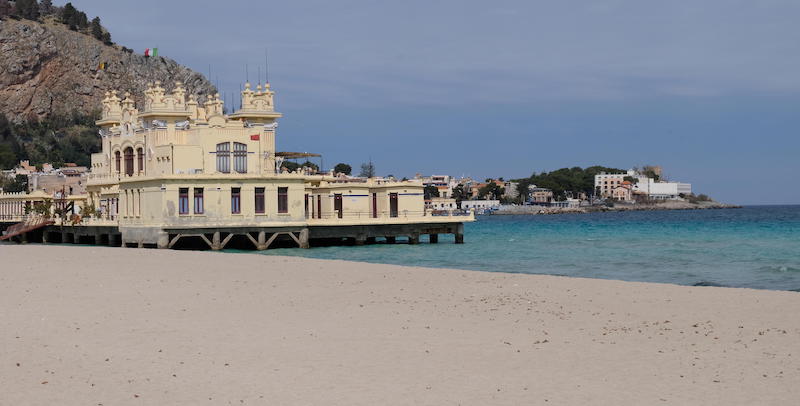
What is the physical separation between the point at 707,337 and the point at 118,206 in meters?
48.5

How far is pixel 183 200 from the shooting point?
5338cm

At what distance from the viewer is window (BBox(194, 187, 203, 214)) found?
176 feet

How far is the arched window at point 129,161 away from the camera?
61781mm

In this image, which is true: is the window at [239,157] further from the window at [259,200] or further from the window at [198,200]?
the window at [198,200]

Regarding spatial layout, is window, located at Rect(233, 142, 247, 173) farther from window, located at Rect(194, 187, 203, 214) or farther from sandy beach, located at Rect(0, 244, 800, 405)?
sandy beach, located at Rect(0, 244, 800, 405)

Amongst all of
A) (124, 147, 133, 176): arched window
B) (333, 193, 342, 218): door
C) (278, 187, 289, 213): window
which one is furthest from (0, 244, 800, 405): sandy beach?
(124, 147, 133, 176): arched window

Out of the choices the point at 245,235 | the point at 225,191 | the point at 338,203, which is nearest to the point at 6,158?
the point at 338,203

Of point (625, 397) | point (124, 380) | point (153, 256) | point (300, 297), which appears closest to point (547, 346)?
point (625, 397)

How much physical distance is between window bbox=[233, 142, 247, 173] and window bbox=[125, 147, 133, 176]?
9.17 metres

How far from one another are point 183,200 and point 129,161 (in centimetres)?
1029

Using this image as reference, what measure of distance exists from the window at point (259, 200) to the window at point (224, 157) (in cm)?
246

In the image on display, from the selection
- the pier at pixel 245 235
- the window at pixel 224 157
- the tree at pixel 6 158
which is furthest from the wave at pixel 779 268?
the tree at pixel 6 158

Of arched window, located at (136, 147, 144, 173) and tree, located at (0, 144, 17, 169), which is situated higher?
tree, located at (0, 144, 17, 169)

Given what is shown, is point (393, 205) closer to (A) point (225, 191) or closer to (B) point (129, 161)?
(A) point (225, 191)
